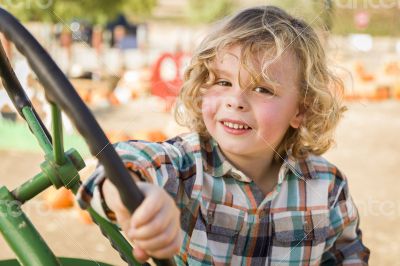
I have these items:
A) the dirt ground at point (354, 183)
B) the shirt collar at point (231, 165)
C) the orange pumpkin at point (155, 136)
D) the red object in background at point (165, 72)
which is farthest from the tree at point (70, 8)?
the shirt collar at point (231, 165)

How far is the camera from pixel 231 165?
156 cm

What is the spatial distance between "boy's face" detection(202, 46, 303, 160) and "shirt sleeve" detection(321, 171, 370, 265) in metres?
0.25

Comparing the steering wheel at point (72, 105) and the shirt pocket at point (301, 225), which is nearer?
the steering wheel at point (72, 105)

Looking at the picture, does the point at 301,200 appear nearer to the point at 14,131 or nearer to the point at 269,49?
the point at 269,49

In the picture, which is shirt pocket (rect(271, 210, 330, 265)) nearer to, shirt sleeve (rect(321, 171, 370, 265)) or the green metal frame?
shirt sleeve (rect(321, 171, 370, 265))

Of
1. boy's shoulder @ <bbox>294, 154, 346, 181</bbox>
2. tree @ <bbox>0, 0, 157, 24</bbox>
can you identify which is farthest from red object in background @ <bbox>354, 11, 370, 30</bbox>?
boy's shoulder @ <bbox>294, 154, 346, 181</bbox>

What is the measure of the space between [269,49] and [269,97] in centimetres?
12

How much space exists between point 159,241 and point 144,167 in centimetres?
36

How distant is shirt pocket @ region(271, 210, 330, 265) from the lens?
155cm

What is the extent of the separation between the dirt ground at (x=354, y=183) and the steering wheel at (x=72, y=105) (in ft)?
6.11

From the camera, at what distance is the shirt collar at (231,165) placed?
1.54 metres

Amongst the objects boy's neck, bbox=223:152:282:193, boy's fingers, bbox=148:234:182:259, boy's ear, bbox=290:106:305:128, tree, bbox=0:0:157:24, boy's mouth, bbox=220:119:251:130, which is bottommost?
tree, bbox=0:0:157:24

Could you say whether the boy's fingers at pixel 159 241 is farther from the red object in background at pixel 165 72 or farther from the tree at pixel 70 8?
the red object in background at pixel 165 72

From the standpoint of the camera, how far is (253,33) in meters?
1.57
